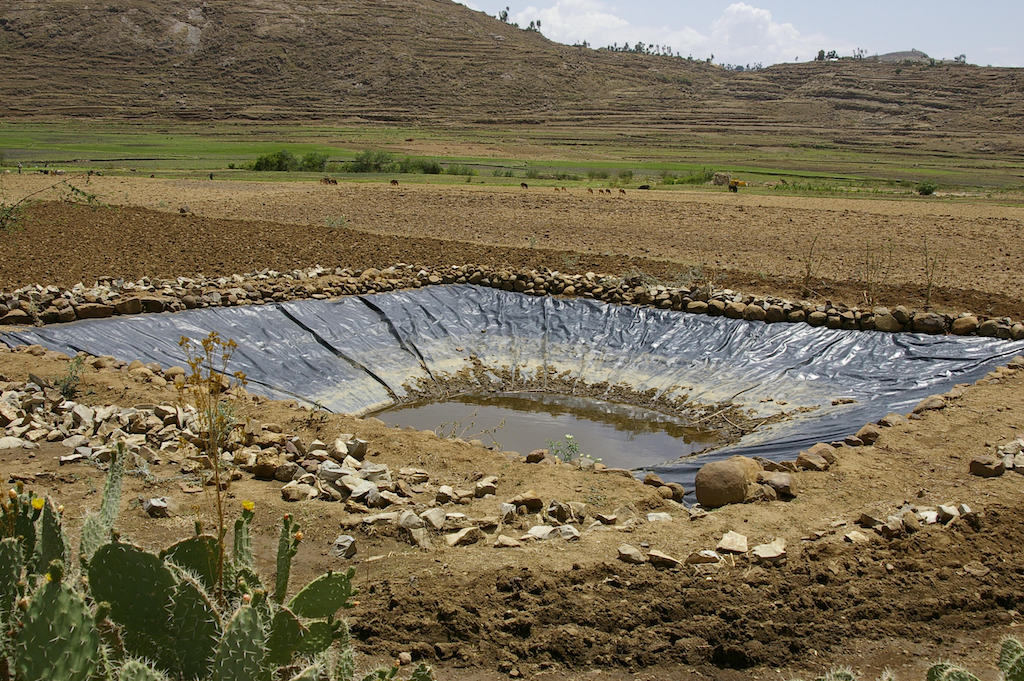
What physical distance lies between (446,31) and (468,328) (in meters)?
96.0

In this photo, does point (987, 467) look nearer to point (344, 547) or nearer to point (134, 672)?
point (344, 547)

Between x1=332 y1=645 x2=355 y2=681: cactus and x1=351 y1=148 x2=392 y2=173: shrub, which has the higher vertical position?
x1=351 y1=148 x2=392 y2=173: shrub

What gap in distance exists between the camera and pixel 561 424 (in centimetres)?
1036

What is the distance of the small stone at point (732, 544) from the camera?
5.02 m

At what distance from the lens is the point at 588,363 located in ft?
38.4

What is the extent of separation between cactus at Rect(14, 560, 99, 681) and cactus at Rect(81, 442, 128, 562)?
670 mm

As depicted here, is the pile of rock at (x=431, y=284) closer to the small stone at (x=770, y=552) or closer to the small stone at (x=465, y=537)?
the small stone at (x=465, y=537)

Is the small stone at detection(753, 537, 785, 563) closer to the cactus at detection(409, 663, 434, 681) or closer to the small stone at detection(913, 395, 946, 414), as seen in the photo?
the cactus at detection(409, 663, 434, 681)

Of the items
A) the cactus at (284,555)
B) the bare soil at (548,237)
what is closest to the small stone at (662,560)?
the cactus at (284,555)

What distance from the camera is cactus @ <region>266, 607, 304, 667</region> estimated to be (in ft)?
10.0

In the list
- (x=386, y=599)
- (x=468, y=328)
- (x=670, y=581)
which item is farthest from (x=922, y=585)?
(x=468, y=328)

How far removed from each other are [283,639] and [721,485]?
3929 millimetres

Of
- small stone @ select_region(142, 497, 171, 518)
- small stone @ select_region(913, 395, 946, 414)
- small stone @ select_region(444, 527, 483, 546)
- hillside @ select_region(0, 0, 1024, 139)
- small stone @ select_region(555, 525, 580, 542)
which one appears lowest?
small stone @ select_region(142, 497, 171, 518)

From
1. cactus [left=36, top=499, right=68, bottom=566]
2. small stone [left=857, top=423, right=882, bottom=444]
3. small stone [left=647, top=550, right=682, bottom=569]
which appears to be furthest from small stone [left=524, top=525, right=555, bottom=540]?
small stone [left=857, top=423, right=882, bottom=444]
